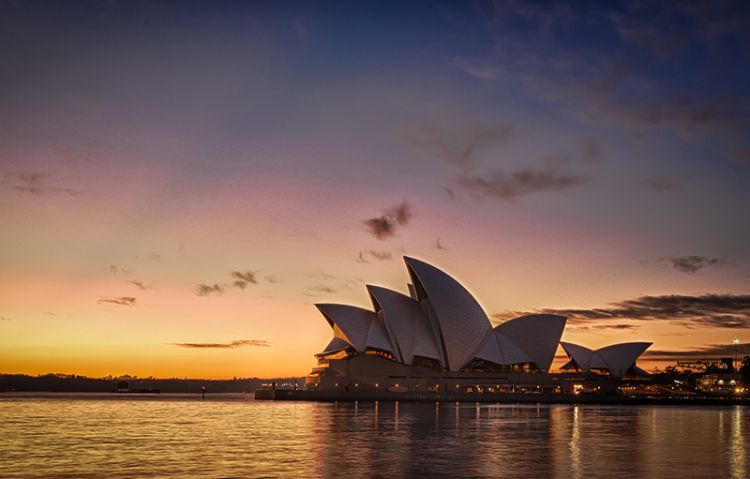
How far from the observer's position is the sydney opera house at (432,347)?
95.0 m

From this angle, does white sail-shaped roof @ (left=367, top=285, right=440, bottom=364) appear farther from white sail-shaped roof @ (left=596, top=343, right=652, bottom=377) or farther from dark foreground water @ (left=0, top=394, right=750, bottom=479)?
dark foreground water @ (left=0, top=394, right=750, bottom=479)

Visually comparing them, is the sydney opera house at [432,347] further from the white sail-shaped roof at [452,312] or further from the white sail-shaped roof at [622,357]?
the white sail-shaped roof at [622,357]

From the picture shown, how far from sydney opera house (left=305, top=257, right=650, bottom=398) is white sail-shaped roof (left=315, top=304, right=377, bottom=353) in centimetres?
13

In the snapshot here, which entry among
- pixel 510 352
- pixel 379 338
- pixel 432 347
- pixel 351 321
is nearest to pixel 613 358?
pixel 510 352

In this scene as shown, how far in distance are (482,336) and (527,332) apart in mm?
9820

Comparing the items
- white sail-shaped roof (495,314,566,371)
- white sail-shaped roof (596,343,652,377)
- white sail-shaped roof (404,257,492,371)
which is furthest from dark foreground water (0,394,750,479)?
white sail-shaped roof (596,343,652,377)

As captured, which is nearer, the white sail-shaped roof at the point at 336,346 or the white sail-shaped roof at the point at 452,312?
the white sail-shaped roof at the point at 452,312

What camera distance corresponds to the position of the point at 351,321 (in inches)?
3856

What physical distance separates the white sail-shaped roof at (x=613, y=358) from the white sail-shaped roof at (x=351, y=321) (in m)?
42.3

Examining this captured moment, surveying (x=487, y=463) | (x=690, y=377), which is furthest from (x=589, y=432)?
(x=690, y=377)

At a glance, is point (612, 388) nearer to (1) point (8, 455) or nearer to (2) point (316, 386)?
(2) point (316, 386)

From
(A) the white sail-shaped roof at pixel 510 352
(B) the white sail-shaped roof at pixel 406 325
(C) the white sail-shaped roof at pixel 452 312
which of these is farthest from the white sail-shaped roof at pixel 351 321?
(A) the white sail-shaped roof at pixel 510 352

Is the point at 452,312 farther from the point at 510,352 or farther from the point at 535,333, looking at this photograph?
the point at 535,333

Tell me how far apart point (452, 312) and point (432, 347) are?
23.2 feet
